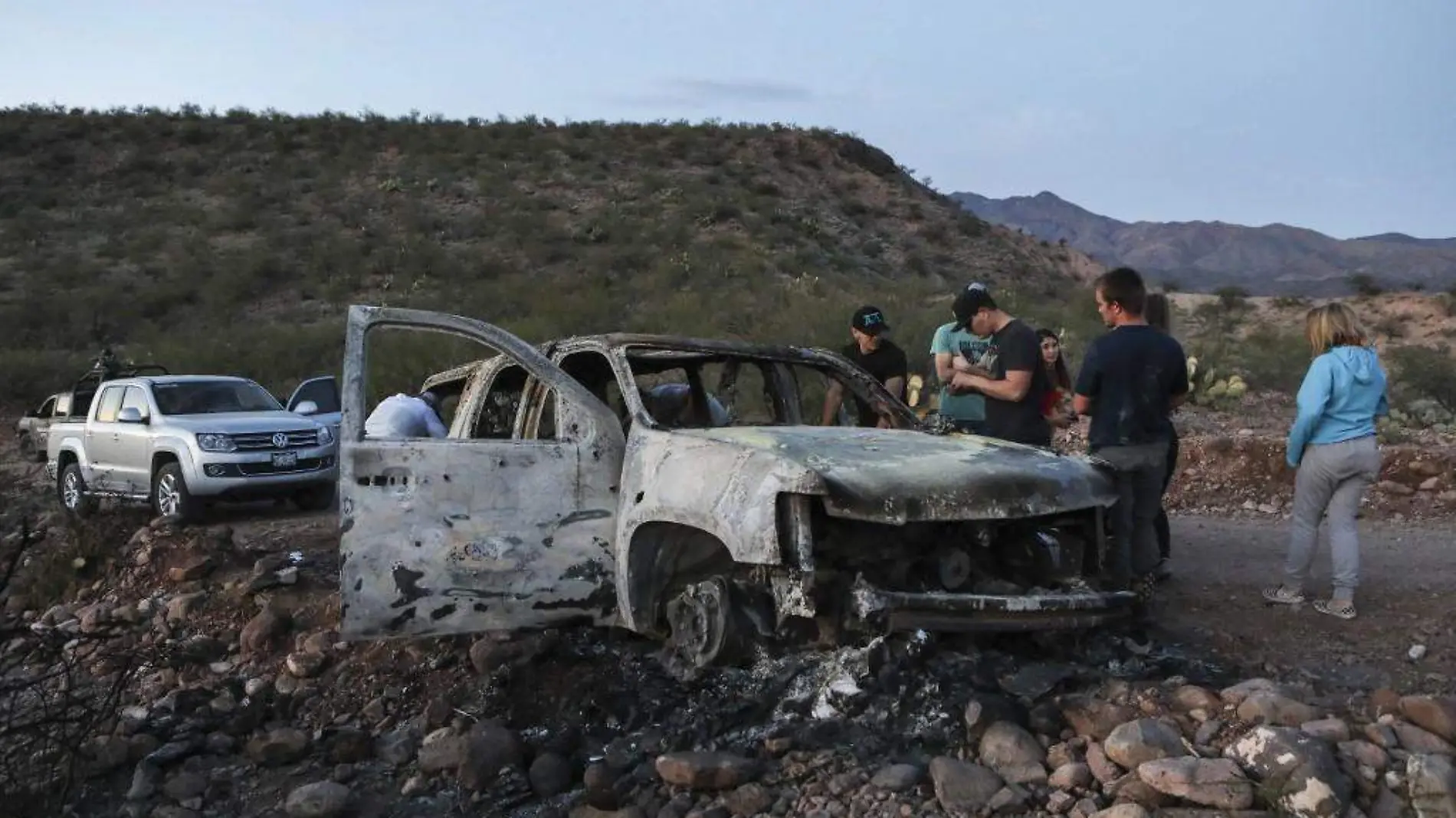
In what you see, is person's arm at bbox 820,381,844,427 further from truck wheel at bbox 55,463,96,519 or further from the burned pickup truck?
truck wheel at bbox 55,463,96,519

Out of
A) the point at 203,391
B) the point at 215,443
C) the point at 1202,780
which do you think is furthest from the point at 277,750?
the point at 203,391

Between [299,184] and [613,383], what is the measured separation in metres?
32.2

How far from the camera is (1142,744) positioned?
12.6 feet

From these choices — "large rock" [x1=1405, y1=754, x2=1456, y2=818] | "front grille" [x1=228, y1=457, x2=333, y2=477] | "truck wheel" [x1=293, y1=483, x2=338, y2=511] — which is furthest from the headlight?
"large rock" [x1=1405, y1=754, x2=1456, y2=818]

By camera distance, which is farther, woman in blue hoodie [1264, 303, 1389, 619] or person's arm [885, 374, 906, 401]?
person's arm [885, 374, 906, 401]

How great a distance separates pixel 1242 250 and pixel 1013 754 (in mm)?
114504

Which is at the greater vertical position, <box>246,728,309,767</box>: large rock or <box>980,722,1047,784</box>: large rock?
<box>980,722,1047,784</box>: large rock

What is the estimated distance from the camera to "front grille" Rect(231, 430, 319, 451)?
10.5m

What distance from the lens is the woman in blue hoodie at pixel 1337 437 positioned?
561cm

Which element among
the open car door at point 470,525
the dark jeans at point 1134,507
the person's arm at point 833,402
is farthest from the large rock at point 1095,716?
the person's arm at point 833,402

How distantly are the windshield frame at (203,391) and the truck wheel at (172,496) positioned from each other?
597 millimetres

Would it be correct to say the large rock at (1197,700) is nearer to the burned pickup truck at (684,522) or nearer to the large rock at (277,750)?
the burned pickup truck at (684,522)

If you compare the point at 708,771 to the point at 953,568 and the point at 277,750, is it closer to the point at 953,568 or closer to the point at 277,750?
the point at 953,568

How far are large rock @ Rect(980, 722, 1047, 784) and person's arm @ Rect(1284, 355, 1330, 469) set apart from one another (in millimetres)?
2489
